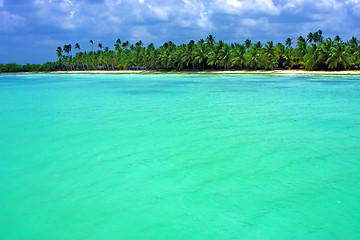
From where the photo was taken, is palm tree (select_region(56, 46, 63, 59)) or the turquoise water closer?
the turquoise water

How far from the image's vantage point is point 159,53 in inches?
3393

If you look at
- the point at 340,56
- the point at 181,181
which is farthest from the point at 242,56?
the point at 181,181

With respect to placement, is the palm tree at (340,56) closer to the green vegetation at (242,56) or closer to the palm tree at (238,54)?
the green vegetation at (242,56)

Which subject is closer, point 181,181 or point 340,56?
point 181,181

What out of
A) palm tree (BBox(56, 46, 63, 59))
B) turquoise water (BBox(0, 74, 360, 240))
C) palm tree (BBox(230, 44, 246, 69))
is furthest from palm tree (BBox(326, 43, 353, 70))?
palm tree (BBox(56, 46, 63, 59))

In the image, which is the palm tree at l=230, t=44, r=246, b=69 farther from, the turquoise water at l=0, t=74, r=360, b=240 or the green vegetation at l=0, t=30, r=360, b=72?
the turquoise water at l=0, t=74, r=360, b=240

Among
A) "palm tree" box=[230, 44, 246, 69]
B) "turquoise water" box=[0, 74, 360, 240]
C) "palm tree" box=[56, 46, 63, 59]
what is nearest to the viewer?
"turquoise water" box=[0, 74, 360, 240]

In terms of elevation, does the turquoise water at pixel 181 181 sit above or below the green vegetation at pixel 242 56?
below

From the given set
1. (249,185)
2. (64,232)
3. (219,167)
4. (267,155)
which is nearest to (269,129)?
(267,155)

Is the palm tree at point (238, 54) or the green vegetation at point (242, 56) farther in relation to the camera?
the palm tree at point (238, 54)

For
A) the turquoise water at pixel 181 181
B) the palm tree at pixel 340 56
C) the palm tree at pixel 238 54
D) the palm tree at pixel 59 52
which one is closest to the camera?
the turquoise water at pixel 181 181

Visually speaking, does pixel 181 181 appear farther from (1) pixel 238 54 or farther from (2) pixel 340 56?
(1) pixel 238 54

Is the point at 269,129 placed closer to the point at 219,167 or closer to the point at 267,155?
the point at 267,155

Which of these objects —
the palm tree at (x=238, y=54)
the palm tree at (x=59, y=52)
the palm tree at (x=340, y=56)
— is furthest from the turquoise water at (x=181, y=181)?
the palm tree at (x=59, y=52)
